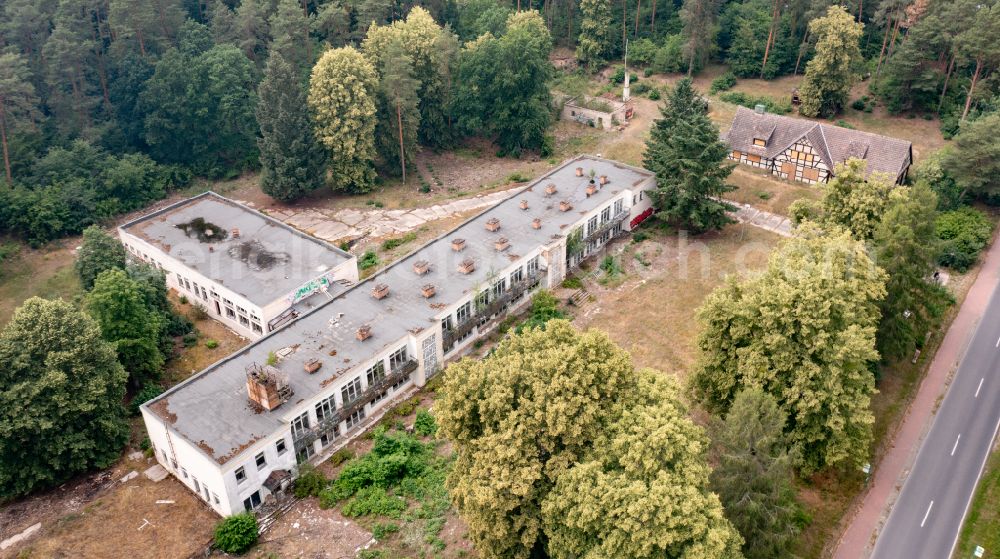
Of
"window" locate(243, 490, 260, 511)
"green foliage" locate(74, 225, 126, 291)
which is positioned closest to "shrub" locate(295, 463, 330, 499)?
"window" locate(243, 490, 260, 511)

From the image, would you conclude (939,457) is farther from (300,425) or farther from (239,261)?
(239,261)

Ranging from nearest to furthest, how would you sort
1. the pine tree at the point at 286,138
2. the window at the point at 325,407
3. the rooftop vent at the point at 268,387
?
the rooftop vent at the point at 268,387, the window at the point at 325,407, the pine tree at the point at 286,138

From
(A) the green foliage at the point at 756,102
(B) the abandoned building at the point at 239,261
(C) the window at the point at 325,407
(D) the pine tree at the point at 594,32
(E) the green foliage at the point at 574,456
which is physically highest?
(D) the pine tree at the point at 594,32

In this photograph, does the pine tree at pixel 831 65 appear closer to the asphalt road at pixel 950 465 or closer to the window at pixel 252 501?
the asphalt road at pixel 950 465

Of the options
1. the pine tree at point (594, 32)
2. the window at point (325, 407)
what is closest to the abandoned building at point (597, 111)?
the pine tree at point (594, 32)

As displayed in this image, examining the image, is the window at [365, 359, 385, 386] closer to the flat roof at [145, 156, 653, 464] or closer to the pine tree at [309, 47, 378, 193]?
the flat roof at [145, 156, 653, 464]

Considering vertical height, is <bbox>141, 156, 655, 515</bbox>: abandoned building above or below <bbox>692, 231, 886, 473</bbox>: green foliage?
below

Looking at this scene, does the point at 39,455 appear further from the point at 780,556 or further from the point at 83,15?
the point at 83,15
